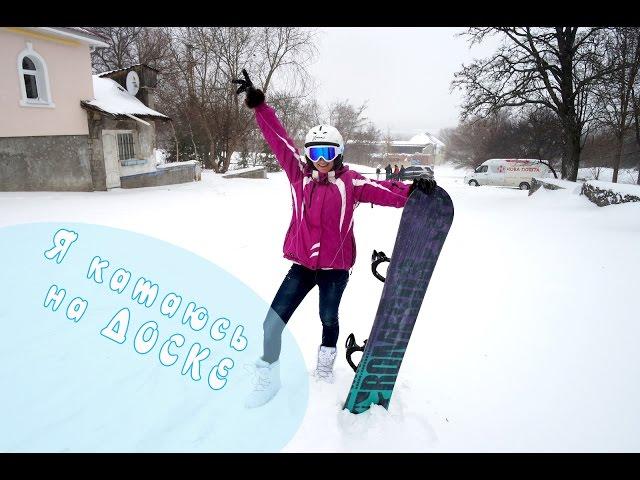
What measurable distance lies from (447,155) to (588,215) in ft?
153

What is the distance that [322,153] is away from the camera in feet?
6.72

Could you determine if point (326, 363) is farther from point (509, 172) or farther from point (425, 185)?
point (509, 172)

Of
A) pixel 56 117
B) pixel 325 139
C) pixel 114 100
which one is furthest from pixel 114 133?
pixel 325 139

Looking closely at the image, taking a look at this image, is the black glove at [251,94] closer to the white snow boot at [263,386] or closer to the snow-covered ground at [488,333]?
the white snow boot at [263,386]

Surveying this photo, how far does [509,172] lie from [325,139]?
25.1 m

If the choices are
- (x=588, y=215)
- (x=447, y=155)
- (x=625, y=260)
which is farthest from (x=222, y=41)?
(x=447, y=155)

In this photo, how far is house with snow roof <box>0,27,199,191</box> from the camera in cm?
945

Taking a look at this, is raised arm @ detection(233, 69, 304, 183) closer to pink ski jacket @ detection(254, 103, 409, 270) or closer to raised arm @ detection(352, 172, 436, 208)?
pink ski jacket @ detection(254, 103, 409, 270)

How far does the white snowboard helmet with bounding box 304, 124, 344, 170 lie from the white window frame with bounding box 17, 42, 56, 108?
11.1 meters

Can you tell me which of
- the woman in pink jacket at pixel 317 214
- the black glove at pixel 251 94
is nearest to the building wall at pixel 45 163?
the black glove at pixel 251 94

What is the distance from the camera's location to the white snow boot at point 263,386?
2186mm

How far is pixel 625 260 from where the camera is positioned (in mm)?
4867

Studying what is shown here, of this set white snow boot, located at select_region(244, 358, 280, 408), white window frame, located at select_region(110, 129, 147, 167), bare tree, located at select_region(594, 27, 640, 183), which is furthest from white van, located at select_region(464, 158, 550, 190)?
white snow boot, located at select_region(244, 358, 280, 408)
